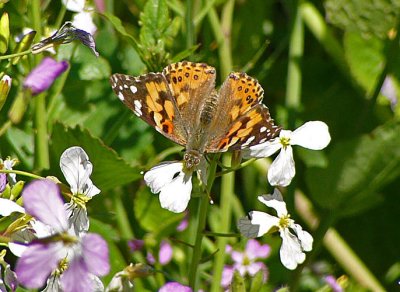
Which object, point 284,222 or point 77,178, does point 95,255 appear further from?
point 284,222

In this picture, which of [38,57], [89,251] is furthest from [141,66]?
[89,251]

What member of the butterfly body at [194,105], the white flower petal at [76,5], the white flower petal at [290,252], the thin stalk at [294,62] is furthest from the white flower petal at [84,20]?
the white flower petal at [290,252]

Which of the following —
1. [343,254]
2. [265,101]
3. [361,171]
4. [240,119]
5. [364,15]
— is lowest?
[343,254]

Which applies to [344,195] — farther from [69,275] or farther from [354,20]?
[69,275]

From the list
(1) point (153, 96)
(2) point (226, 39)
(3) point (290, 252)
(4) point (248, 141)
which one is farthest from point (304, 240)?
(2) point (226, 39)

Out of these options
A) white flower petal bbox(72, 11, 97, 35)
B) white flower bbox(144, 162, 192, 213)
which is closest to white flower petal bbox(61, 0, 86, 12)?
white flower petal bbox(72, 11, 97, 35)

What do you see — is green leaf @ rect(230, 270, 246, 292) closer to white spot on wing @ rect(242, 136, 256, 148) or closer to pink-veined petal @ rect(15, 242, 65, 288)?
white spot on wing @ rect(242, 136, 256, 148)
